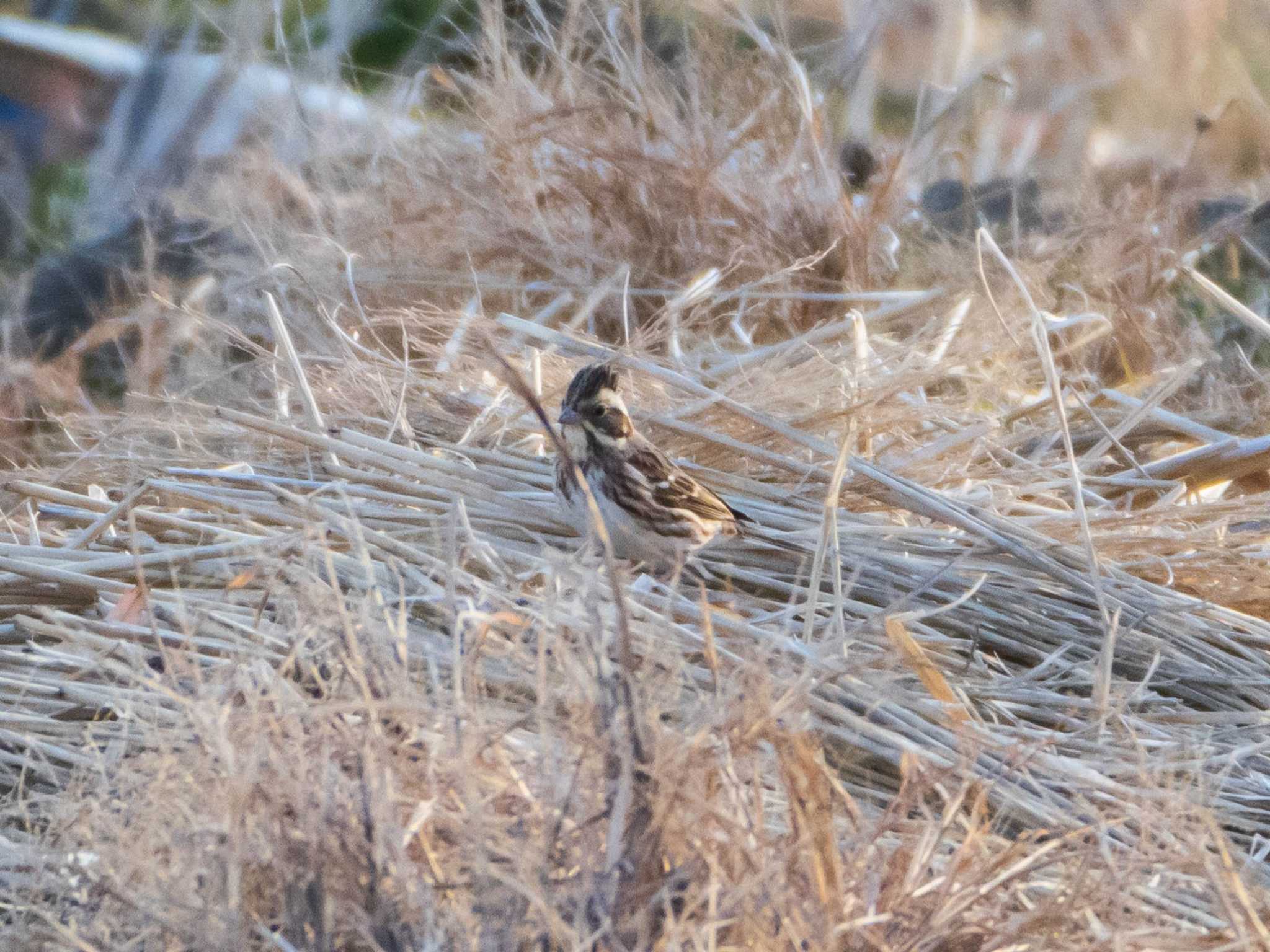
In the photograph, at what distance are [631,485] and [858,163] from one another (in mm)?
3180

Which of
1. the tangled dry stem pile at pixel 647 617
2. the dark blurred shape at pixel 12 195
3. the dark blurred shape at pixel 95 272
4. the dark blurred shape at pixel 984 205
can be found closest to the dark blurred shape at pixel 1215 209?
the dark blurred shape at pixel 984 205

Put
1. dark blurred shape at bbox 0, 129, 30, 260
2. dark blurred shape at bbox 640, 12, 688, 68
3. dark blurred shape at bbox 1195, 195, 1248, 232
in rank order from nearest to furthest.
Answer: dark blurred shape at bbox 640, 12, 688, 68 → dark blurred shape at bbox 1195, 195, 1248, 232 → dark blurred shape at bbox 0, 129, 30, 260

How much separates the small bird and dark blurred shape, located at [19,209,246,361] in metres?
4.28

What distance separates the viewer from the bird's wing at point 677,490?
3.64m

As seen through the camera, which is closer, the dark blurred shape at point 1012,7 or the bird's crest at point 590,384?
the bird's crest at point 590,384

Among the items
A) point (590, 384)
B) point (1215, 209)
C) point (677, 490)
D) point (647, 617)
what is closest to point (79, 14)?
point (1215, 209)

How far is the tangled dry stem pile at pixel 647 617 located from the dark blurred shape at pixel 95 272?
2110mm

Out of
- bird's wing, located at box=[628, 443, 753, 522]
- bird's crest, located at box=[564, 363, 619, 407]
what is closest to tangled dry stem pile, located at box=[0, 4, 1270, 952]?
bird's wing, located at box=[628, 443, 753, 522]

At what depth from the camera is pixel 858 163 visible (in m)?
6.36

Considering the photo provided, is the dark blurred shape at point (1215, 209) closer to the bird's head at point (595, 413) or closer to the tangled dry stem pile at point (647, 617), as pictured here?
the tangled dry stem pile at point (647, 617)

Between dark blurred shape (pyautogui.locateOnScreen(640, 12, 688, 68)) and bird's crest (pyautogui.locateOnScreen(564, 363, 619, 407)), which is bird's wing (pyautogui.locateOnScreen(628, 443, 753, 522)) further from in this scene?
dark blurred shape (pyautogui.locateOnScreen(640, 12, 688, 68))

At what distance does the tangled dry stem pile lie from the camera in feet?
6.26

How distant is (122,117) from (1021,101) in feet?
22.9

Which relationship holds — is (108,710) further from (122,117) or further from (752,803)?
(122,117)
